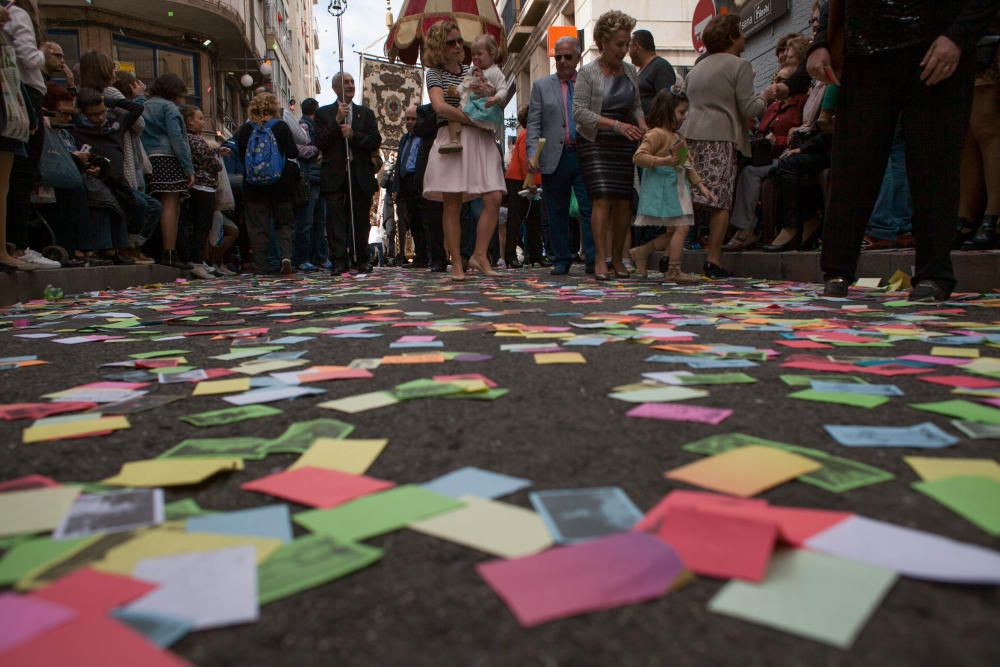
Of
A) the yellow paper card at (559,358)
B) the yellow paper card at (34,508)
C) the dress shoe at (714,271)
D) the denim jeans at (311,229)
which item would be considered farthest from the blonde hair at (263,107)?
the yellow paper card at (34,508)

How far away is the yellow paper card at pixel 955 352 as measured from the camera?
7.03 feet

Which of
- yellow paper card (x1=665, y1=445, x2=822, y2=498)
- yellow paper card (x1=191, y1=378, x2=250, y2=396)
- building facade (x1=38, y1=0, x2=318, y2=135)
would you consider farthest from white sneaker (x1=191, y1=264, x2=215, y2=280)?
building facade (x1=38, y1=0, x2=318, y2=135)

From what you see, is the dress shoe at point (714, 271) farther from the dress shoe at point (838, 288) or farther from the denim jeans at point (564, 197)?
the dress shoe at point (838, 288)

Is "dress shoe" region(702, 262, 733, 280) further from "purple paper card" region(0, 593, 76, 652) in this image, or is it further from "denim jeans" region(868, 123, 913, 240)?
"purple paper card" region(0, 593, 76, 652)

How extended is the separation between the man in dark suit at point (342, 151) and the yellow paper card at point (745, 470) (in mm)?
7218

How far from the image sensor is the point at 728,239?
7.69 meters

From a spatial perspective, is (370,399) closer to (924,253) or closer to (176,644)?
(176,644)

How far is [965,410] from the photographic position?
1.51 metres

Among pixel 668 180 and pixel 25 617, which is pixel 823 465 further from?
pixel 668 180

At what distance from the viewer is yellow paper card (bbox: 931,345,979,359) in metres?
2.14

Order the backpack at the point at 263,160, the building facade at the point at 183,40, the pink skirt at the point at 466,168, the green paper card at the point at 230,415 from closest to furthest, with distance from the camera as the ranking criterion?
the green paper card at the point at 230,415
the pink skirt at the point at 466,168
the backpack at the point at 263,160
the building facade at the point at 183,40

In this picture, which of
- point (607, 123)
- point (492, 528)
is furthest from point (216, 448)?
point (607, 123)

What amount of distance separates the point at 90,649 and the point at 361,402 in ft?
3.30

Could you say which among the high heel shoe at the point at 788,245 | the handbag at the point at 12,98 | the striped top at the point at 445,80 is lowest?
the high heel shoe at the point at 788,245
